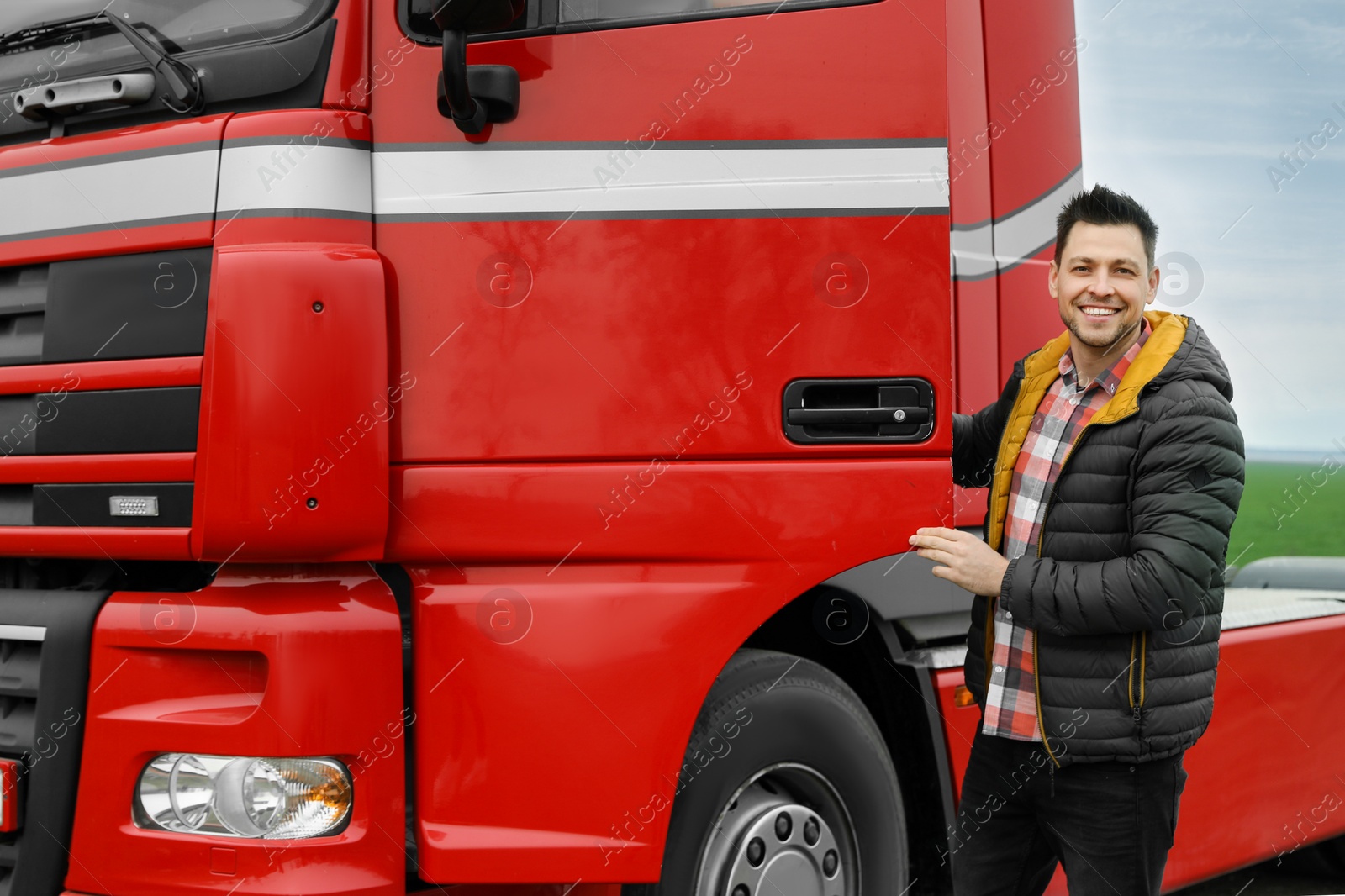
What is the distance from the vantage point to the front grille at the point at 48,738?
7.96ft

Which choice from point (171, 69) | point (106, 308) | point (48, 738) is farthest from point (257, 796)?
point (171, 69)

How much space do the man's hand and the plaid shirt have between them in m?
0.09

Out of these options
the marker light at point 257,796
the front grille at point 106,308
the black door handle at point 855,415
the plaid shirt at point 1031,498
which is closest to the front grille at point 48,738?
the marker light at point 257,796

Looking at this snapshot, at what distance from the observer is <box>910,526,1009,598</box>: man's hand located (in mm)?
2404

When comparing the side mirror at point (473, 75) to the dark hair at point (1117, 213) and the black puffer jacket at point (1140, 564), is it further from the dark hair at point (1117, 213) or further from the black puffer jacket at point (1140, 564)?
the black puffer jacket at point (1140, 564)

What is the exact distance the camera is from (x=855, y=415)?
2584mm

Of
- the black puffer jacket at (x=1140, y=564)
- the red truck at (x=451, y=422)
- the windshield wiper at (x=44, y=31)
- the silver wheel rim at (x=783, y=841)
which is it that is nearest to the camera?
the black puffer jacket at (x=1140, y=564)

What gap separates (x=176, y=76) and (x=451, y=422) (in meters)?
0.91

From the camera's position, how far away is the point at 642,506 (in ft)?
8.20

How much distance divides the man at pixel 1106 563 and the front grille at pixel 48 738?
1696 millimetres

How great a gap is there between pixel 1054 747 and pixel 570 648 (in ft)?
3.12

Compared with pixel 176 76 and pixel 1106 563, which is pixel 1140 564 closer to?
pixel 1106 563

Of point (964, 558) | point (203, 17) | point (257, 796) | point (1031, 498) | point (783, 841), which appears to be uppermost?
point (203, 17)

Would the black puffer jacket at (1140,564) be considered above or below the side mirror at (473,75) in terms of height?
below
